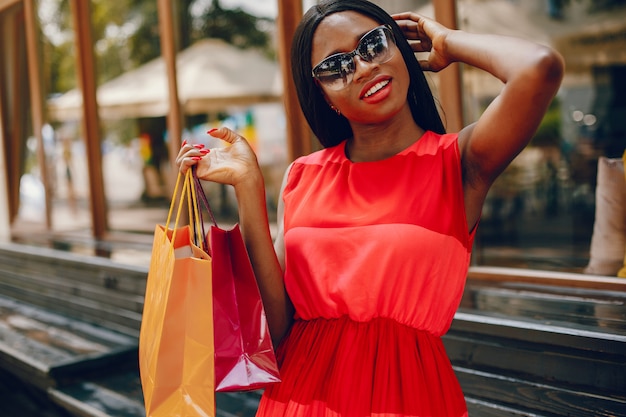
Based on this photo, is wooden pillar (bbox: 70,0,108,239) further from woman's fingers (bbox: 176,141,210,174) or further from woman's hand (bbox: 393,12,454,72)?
woman's hand (bbox: 393,12,454,72)

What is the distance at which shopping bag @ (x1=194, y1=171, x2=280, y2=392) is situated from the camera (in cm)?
160

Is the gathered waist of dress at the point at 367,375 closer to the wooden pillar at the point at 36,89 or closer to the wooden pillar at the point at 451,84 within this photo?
the wooden pillar at the point at 451,84

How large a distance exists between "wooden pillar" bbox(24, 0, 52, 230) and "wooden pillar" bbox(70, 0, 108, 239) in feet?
2.91

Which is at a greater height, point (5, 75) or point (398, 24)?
point (5, 75)

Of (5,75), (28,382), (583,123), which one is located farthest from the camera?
(5,75)

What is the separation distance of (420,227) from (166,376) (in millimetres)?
681

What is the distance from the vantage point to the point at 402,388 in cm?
155

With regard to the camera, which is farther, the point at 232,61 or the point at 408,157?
the point at 232,61

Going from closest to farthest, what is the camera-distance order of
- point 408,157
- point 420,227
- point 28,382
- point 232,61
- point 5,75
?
point 420,227 < point 408,157 < point 28,382 < point 5,75 < point 232,61

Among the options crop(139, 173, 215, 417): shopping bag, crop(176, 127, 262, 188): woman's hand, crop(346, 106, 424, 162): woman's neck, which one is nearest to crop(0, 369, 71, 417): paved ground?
crop(139, 173, 215, 417): shopping bag

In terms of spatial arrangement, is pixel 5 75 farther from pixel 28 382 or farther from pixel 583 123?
pixel 583 123

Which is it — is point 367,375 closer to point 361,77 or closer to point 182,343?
point 182,343

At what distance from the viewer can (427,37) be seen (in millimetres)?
1699

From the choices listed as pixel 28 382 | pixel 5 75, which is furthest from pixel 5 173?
pixel 28 382
